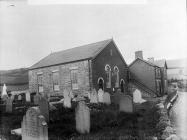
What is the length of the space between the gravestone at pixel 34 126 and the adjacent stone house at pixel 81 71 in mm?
5811

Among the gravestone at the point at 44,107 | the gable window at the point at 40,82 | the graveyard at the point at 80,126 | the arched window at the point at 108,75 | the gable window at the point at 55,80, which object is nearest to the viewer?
the graveyard at the point at 80,126

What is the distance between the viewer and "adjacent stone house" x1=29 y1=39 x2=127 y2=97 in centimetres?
1155

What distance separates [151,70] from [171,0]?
9.52 meters

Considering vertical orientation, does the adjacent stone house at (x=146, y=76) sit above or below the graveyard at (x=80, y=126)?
above

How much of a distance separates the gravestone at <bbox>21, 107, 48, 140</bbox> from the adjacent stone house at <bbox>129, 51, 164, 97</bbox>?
7.41 metres

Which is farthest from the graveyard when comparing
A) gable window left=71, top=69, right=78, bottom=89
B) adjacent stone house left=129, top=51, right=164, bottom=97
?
adjacent stone house left=129, top=51, right=164, bottom=97

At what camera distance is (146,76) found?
50.6ft

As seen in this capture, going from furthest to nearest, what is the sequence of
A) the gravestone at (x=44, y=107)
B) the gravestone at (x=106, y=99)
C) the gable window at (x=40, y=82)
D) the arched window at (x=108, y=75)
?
the arched window at (x=108, y=75) → the gable window at (x=40, y=82) → the gravestone at (x=106, y=99) → the gravestone at (x=44, y=107)

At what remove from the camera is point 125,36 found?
6.38m

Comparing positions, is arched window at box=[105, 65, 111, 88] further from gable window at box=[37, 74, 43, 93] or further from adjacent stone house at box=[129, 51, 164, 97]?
gable window at box=[37, 74, 43, 93]

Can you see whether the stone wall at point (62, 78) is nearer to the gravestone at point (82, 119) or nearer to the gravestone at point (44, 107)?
the gravestone at point (44, 107)

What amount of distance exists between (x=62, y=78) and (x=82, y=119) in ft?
23.1

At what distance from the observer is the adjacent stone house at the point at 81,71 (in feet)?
37.9

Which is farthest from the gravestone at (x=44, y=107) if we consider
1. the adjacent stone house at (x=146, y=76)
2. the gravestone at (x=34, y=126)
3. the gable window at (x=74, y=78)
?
the adjacent stone house at (x=146, y=76)
